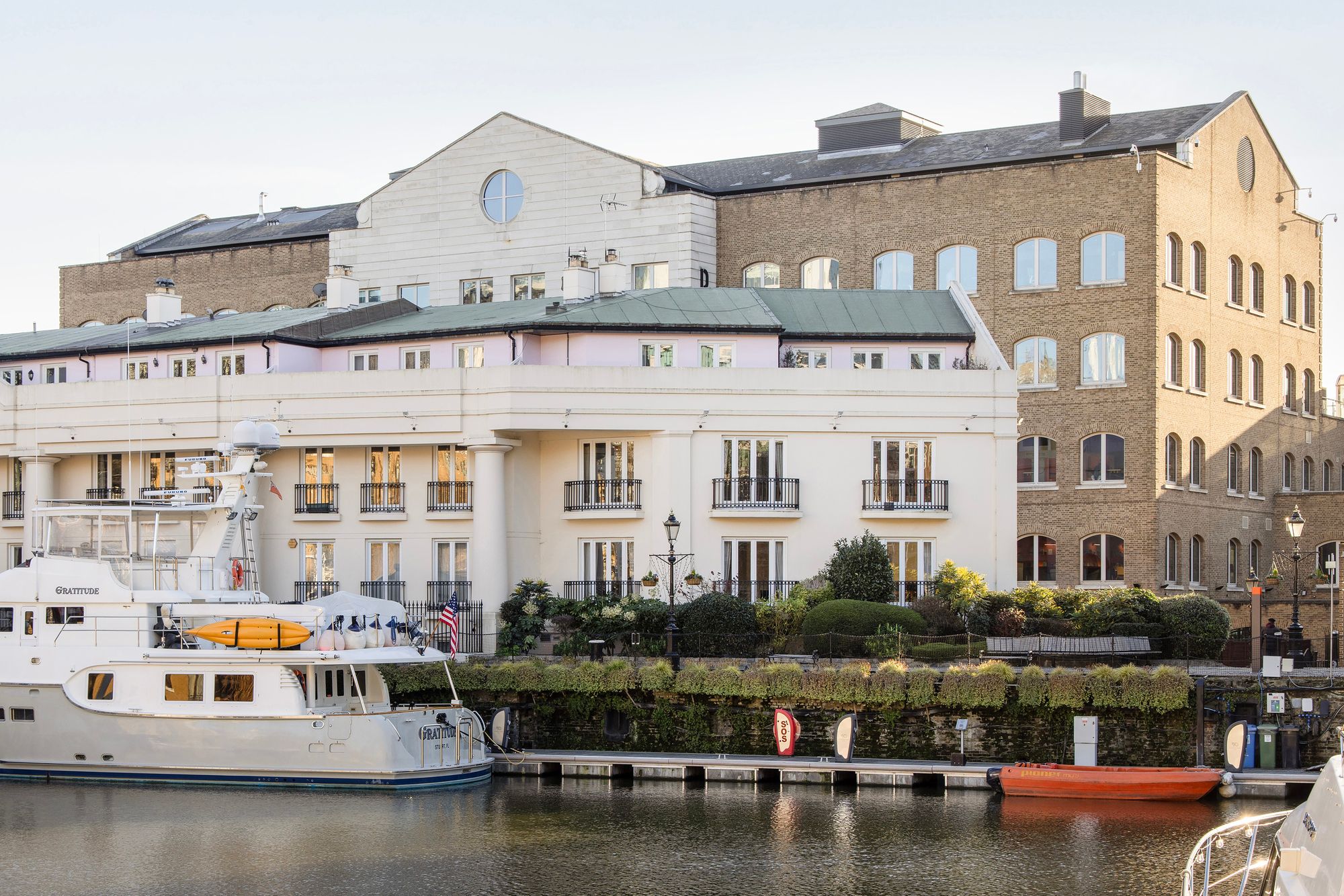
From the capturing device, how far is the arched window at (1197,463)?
208ft

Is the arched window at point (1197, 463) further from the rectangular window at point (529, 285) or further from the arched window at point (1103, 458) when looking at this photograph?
the rectangular window at point (529, 285)

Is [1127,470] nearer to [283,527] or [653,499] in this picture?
[653,499]

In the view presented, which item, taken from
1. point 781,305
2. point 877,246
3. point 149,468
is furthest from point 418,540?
point 877,246

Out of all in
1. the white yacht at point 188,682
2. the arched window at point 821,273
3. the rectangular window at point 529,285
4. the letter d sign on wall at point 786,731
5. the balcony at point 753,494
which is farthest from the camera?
the rectangular window at point 529,285

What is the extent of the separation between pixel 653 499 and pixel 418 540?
6.86 m

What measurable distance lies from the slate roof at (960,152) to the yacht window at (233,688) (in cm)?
3555

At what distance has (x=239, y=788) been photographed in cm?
3578

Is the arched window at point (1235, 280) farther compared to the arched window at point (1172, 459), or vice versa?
the arched window at point (1235, 280)

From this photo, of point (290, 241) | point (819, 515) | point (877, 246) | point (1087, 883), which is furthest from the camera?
point (290, 241)

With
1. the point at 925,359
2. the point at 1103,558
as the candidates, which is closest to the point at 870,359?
the point at 925,359

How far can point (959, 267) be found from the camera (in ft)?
210

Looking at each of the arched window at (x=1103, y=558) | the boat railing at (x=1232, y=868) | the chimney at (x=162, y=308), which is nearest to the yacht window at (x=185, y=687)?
the boat railing at (x=1232, y=868)

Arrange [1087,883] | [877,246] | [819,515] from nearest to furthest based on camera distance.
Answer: [1087,883] < [819,515] < [877,246]

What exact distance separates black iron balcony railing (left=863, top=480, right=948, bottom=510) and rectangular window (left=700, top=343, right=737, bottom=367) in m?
5.58
